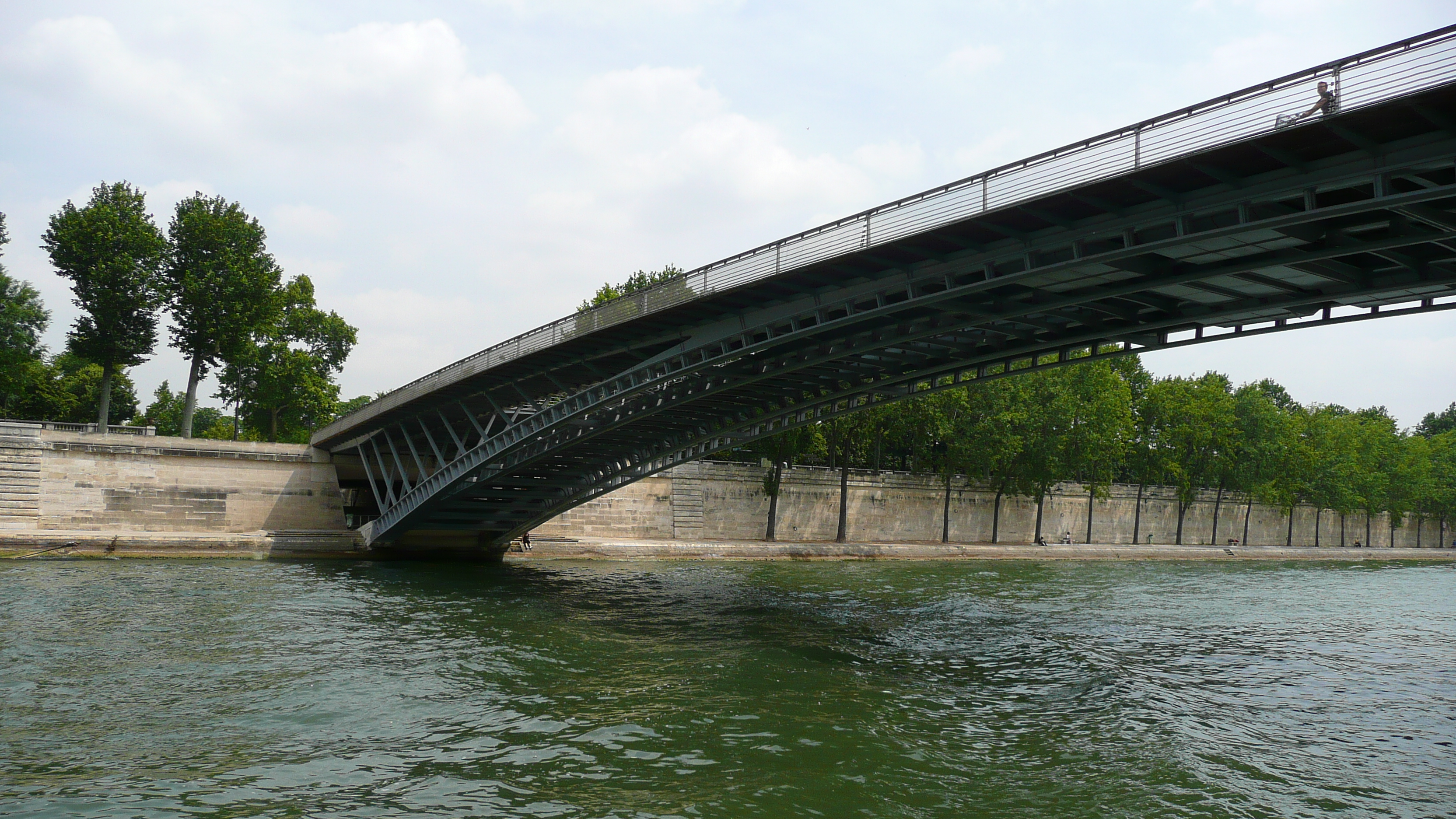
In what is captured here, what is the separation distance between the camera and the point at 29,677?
14586 millimetres

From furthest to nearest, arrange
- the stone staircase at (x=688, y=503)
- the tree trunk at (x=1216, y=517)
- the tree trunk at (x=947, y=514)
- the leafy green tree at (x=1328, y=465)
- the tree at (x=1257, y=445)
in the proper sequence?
1. the leafy green tree at (x=1328, y=465)
2. the tree trunk at (x=1216, y=517)
3. the tree at (x=1257, y=445)
4. the tree trunk at (x=947, y=514)
5. the stone staircase at (x=688, y=503)

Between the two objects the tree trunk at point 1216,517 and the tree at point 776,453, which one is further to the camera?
the tree trunk at point 1216,517

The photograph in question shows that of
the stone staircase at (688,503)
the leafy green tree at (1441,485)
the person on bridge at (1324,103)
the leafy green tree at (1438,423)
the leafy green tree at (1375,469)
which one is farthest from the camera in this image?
the leafy green tree at (1438,423)

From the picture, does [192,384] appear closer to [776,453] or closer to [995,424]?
[776,453]

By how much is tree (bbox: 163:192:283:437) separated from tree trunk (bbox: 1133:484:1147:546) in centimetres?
5977

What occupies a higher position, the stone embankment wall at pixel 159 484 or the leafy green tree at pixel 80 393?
the leafy green tree at pixel 80 393

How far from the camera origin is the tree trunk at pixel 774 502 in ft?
168

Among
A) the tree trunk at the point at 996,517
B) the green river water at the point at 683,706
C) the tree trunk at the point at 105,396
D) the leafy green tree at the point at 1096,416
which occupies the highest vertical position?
the leafy green tree at the point at 1096,416

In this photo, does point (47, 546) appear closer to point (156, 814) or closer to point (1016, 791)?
point (156, 814)

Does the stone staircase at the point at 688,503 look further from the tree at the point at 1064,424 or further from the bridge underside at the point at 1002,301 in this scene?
the tree at the point at 1064,424

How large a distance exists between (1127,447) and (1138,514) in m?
7.36

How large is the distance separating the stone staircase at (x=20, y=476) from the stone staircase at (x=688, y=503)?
26684 millimetres

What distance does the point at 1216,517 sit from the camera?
75.9 meters

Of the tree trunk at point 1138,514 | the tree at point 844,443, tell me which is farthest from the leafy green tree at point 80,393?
the tree trunk at point 1138,514
